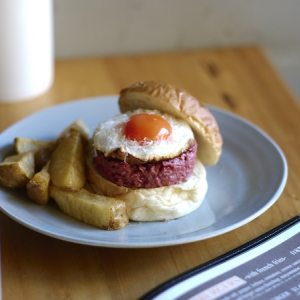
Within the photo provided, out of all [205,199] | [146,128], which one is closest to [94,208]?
[146,128]

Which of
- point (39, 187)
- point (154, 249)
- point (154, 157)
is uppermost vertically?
point (154, 157)

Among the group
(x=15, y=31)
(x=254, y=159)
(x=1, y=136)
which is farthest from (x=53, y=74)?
(x=254, y=159)

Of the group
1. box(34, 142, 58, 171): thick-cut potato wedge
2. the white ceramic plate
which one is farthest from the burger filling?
box(34, 142, 58, 171): thick-cut potato wedge

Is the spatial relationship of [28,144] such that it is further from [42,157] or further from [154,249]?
[154,249]

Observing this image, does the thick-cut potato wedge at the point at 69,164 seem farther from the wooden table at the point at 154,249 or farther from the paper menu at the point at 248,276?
the paper menu at the point at 248,276

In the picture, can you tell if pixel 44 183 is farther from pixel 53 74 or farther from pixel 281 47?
pixel 281 47

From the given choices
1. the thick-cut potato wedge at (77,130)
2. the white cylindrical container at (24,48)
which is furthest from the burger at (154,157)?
the white cylindrical container at (24,48)

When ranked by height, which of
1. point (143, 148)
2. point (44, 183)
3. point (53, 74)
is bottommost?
point (53, 74)
